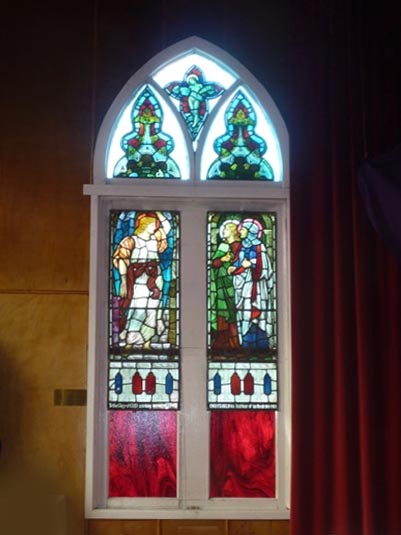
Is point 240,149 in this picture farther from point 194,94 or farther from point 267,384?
point 267,384

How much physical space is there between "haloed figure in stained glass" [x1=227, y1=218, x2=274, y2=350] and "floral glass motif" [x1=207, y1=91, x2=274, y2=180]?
0.25 metres

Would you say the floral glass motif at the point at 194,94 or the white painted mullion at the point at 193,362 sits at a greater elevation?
the floral glass motif at the point at 194,94

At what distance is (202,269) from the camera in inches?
138

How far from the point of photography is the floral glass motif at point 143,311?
3.42 meters

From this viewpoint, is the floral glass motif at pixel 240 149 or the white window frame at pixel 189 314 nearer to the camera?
the white window frame at pixel 189 314

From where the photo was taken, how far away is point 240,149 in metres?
3.61

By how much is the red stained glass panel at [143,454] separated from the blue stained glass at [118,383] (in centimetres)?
10

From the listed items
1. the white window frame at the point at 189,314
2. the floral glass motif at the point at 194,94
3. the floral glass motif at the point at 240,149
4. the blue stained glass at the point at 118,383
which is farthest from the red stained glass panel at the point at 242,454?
the floral glass motif at the point at 194,94

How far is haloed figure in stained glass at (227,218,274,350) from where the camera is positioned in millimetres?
3477

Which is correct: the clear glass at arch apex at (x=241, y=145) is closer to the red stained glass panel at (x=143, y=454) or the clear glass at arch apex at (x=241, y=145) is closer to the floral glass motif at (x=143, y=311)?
the floral glass motif at (x=143, y=311)

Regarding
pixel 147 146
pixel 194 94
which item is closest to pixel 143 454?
pixel 147 146

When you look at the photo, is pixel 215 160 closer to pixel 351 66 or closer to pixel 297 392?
pixel 351 66

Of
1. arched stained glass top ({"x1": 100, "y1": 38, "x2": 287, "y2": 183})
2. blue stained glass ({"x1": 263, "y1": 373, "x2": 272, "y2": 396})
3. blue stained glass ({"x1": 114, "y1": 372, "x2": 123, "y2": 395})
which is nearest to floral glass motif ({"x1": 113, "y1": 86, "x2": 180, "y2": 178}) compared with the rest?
arched stained glass top ({"x1": 100, "y1": 38, "x2": 287, "y2": 183})

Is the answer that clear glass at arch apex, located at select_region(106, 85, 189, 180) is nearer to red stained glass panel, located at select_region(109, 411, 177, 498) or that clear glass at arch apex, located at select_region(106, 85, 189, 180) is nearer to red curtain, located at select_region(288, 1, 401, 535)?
red curtain, located at select_region(288, 1, 401, 535)
